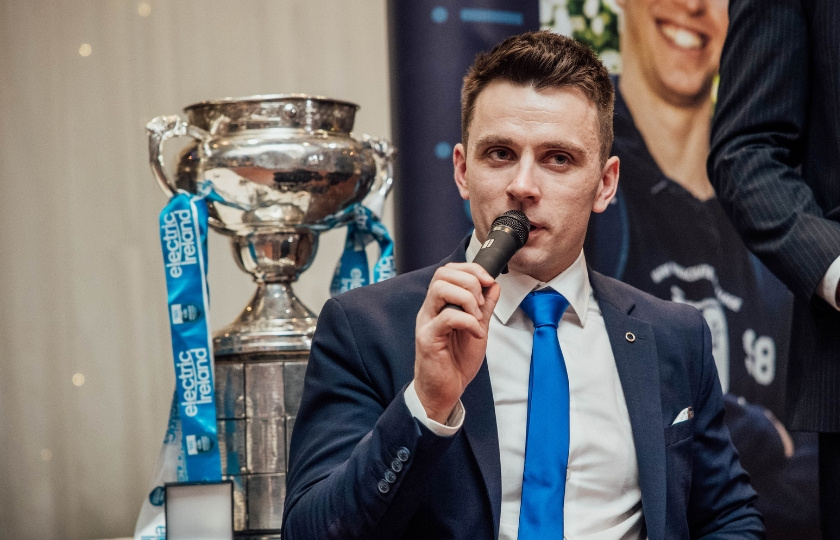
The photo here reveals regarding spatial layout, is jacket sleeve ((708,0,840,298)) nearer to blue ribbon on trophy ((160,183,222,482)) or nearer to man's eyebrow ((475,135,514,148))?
man's eyebrow ((475,135,514,148))

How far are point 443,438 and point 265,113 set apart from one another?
1026mm

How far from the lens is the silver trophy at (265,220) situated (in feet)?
5.87

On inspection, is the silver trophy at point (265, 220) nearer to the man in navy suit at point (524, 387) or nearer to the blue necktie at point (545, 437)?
the man in navy suit at point (524, 387)

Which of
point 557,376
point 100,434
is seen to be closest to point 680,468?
point 557,376

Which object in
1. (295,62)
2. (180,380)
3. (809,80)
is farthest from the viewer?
(295,62)

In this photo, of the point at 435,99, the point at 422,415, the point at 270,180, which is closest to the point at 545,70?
the point at 422,415

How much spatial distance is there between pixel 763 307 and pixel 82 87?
195cm

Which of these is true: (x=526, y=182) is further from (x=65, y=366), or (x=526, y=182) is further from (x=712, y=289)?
(x=65, y=366)

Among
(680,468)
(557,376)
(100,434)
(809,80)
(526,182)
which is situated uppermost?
(809,80)

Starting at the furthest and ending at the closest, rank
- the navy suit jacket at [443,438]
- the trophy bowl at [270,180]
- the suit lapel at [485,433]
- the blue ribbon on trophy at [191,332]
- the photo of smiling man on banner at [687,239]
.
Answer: the photo of smiling man on banner at [687,239]
the trophy bowl at [270,180]
the blue ribbon on trophy at [191,332]
the suit lapel at [485,433]
the navy suit jacket at [443,438]

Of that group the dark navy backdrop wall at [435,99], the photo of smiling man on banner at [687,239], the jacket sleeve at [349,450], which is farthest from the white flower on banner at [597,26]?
the jacket sleeve at [349,450]

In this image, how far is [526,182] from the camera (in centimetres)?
119

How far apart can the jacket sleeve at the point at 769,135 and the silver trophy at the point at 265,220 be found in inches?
29.2

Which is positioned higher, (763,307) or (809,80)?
(809,80)
